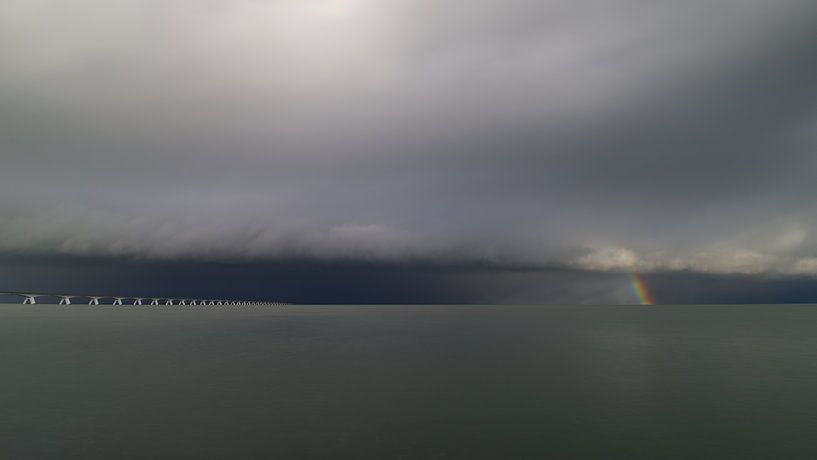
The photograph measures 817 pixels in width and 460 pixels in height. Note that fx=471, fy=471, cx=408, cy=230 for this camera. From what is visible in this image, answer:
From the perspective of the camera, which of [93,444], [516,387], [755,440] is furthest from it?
[516,387]

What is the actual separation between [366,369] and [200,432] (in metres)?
16.2

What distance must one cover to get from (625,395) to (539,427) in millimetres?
9348

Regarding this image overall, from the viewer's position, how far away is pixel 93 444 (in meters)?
16.0

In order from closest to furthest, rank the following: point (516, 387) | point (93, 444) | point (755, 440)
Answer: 1. point (93, 444)
2. point (755, 440)
3. point (516, 387)

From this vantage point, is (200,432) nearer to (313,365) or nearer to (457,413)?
(457,413)

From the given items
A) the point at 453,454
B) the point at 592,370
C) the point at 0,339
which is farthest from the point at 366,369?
the point at 0,339

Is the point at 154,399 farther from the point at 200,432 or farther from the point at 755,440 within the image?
the point at 755,440

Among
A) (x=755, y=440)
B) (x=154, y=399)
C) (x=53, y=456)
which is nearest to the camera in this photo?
(x=53, y=456)

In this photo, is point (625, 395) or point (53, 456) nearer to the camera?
point (53, 456)

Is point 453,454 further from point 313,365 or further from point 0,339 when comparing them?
point 0,339

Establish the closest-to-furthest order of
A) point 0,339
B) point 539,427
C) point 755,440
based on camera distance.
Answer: point 755,440, point 539,427, point 0,339

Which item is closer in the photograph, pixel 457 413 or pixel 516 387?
pixel 457 413

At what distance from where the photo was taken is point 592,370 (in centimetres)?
3359

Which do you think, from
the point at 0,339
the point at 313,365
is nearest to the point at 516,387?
the point at 313,365
